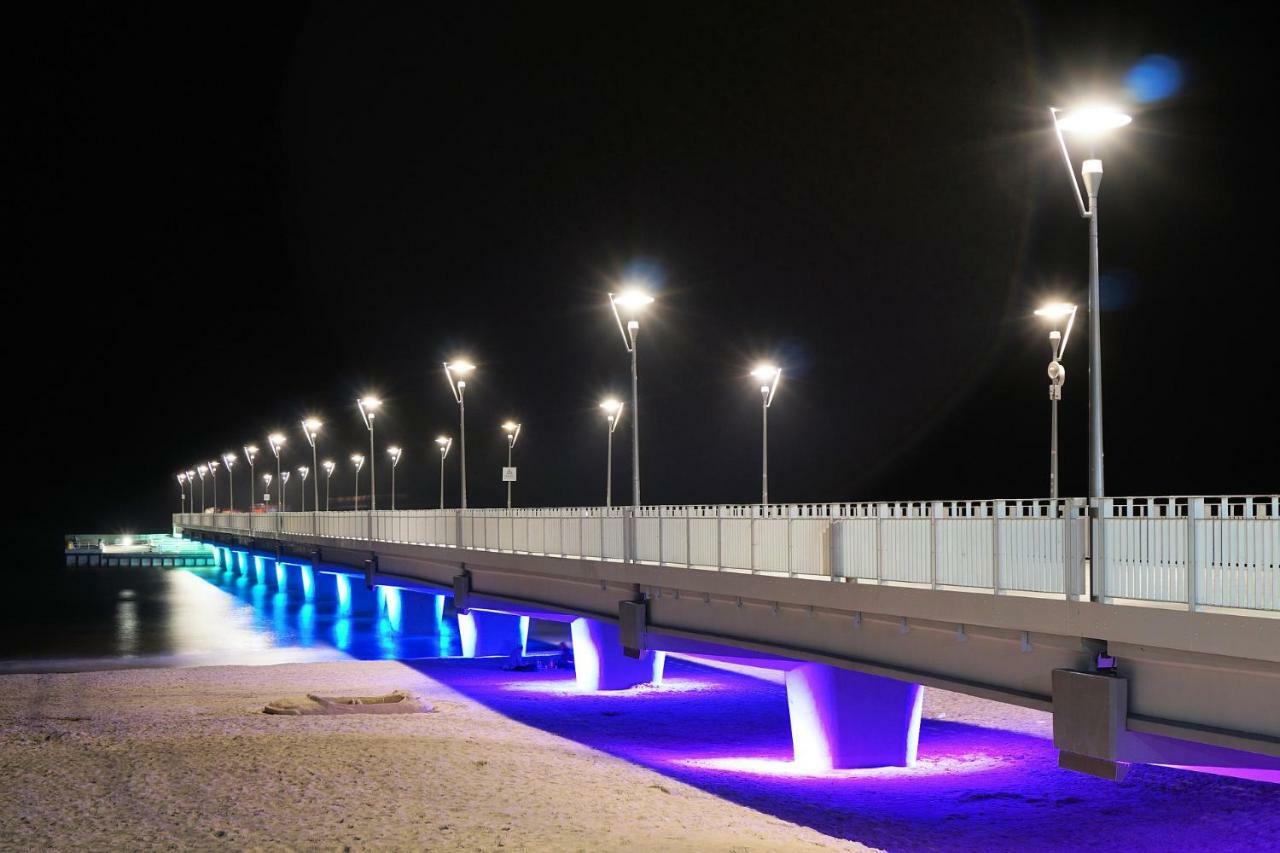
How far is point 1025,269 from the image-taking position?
76.4 meters

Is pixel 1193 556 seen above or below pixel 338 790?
above

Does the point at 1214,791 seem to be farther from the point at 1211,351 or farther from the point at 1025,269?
the point at 1025,269

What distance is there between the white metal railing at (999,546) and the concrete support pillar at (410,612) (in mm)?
40856

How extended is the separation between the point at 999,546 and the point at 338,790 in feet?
30.7

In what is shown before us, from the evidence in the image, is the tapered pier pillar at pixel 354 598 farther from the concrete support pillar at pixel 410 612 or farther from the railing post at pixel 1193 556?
the railing post at pixel 1193 556

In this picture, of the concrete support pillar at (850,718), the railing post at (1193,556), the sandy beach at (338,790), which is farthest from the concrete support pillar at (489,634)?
the railing post at (1193,556)

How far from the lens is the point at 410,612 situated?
246 feet

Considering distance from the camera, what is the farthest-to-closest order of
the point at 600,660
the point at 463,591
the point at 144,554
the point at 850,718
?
the point at 144,554 < the point at 463,591 < the point at 600,660 < the point at 850,718

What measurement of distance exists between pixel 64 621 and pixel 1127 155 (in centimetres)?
5838

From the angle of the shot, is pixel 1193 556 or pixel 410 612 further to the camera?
pixel 410 612

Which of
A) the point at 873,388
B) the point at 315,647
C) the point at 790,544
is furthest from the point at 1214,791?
the point at 873,388

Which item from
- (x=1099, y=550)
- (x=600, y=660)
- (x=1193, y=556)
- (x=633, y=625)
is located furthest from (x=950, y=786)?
(x=600, y=660)

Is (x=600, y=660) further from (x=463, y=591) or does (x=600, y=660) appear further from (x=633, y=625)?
(x=633, y=625)

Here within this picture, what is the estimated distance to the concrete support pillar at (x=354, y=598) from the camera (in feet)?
287
